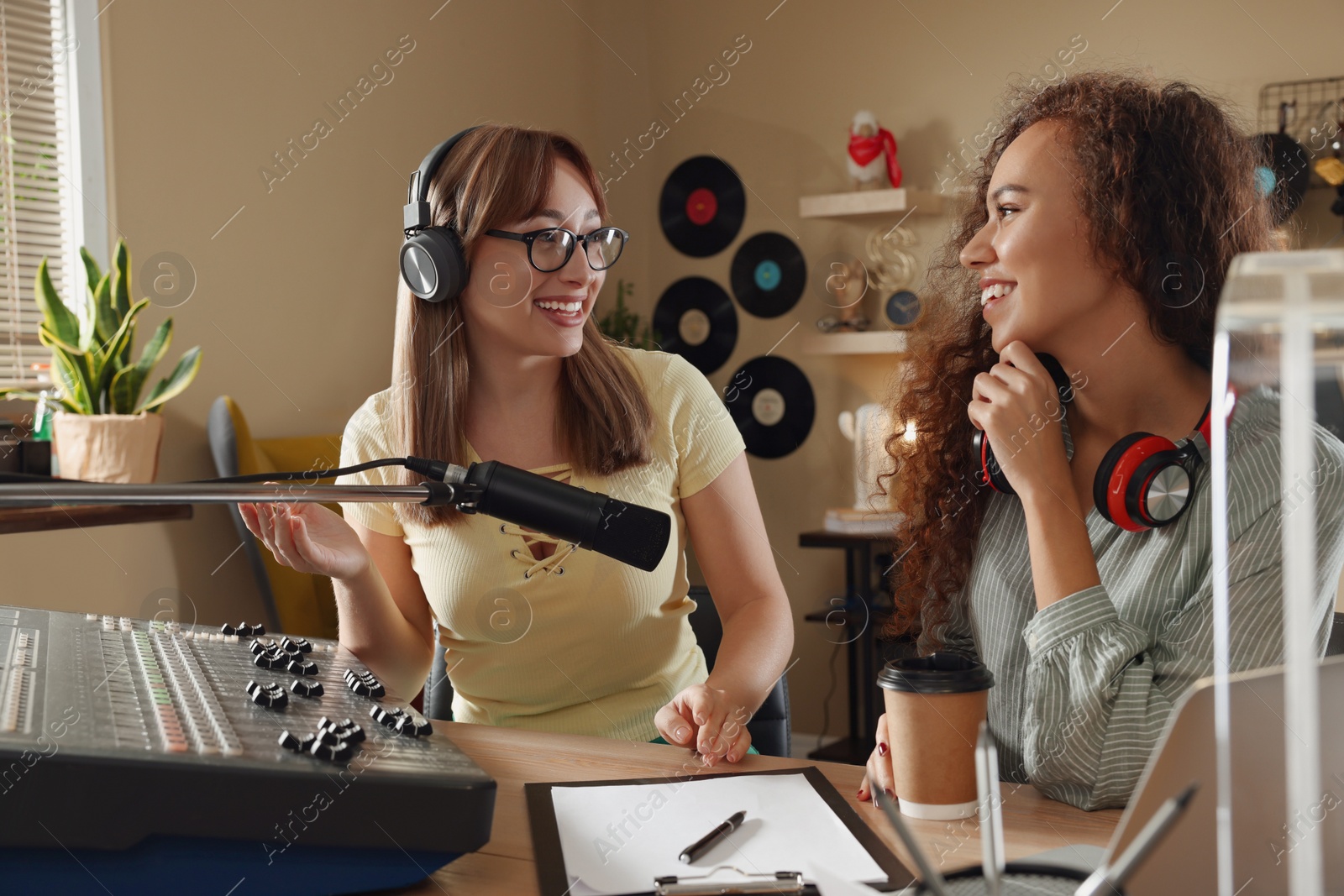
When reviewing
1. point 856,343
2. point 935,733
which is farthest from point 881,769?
point 856,343

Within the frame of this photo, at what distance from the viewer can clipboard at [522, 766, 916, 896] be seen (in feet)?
2.52

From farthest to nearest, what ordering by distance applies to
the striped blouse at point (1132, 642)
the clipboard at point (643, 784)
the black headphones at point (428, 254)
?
the black headphones at point (428, 254) → the striped blouse at point (1132, 642) → the clipboard at point (643, 784)

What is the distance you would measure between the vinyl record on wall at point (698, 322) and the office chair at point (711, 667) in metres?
2.51

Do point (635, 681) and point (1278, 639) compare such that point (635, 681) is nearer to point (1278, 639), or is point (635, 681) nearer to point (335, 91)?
point (1278, 639)

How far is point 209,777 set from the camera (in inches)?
26.0

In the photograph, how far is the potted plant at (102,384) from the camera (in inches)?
89.9

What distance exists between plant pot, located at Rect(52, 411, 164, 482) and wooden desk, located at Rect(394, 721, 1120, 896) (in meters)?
1.40

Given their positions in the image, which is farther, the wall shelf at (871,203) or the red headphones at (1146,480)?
the wall shelf at (871,203)

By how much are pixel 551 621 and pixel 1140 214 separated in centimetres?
86

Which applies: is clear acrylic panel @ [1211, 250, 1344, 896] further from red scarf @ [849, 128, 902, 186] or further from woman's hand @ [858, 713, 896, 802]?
red scarf @ [849, 128, 902, 186]

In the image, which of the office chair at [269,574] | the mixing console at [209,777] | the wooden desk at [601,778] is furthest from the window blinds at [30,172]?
the mixing console at [209,777]

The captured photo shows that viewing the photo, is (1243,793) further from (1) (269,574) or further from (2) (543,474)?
(1) (269,574)

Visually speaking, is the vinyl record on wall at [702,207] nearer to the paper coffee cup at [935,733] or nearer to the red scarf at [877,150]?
the red scarf at [877,150]

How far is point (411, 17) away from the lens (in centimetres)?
344
